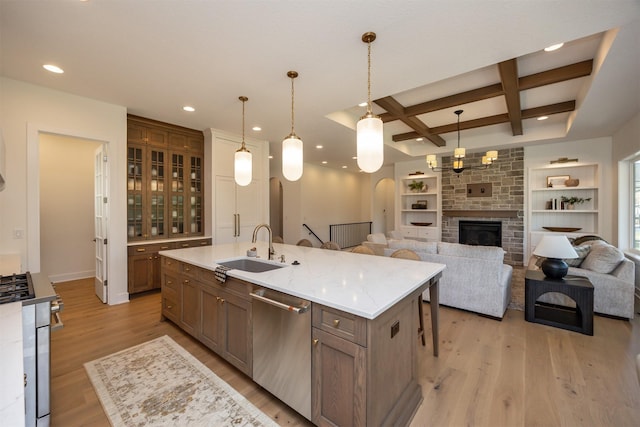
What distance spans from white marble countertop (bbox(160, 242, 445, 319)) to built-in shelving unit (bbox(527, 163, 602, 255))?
543 cm

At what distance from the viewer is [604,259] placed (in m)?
3.34

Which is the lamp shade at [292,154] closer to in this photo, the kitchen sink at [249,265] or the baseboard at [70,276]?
the kitchen sink at [249,265]

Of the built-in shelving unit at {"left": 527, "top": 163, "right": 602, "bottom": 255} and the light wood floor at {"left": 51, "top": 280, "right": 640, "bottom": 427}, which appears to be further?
the built-in shelving unit at {"left": 527, "top": 163, "right": 602, "bottom": 255}

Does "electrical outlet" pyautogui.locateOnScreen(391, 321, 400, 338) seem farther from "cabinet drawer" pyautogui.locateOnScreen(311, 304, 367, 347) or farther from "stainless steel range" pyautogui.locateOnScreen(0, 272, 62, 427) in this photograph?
"stainless steel range" pyautogui.locateOnScreen(0, 272, 62, 427)

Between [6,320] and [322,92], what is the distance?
327 cm

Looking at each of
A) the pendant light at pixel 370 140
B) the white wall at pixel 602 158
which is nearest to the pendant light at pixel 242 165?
the pendant light at pixel 370 140

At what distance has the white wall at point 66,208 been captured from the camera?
4773 millimetres

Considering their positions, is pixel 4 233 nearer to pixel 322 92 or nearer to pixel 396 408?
pixel 322 92

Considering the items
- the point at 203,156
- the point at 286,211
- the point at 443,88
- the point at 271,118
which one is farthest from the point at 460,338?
the point at 286,211

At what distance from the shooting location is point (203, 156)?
5066mm

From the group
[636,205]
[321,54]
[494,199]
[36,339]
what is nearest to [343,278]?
[36,339]

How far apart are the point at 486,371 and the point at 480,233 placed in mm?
5295

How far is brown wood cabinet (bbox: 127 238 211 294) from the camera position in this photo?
4008mm

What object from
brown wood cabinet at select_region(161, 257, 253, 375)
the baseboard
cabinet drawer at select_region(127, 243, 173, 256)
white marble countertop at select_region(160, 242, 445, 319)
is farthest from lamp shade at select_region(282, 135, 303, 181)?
the baseboard
